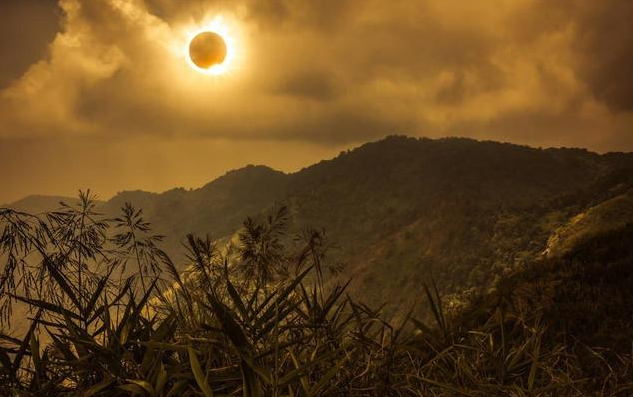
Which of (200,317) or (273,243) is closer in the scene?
(200,317)

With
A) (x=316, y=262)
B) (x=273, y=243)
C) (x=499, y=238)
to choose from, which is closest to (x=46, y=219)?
(x=273, y=243)

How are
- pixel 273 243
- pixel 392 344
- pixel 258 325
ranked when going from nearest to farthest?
1. pixel 258 325
2. pixel 392 344
3. pixel 273 243

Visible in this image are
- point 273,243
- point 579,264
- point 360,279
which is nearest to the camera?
point 273,243

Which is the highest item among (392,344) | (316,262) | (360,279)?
(316,262)

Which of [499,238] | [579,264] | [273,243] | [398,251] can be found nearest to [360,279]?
[398,251]

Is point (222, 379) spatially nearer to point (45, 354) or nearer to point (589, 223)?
point (45, 354)

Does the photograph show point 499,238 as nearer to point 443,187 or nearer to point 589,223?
point 589,223

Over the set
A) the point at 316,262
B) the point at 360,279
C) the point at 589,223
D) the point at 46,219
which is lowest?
the point at 360,279

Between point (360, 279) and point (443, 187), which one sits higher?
point (443, 187)

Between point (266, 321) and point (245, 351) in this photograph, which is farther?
point (266, 321)
